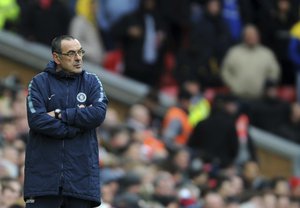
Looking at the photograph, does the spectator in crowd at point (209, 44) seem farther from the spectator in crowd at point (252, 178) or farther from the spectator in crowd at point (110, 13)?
the spectator in crowd at point (252, 178)

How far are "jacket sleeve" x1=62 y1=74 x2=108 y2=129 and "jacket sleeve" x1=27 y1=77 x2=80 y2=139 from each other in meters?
0.05

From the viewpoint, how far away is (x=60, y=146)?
8469 mm

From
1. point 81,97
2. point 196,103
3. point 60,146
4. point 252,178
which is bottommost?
point 60,146

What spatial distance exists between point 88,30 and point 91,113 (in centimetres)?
1022

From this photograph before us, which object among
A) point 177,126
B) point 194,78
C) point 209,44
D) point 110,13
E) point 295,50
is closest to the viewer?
point 177,126

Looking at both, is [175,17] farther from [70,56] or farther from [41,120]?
[41,120]

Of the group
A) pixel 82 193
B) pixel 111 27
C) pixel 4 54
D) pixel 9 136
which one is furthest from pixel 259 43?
pixel 82 193

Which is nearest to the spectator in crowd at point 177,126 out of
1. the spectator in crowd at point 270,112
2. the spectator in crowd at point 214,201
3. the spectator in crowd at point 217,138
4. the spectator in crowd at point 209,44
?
the spectator in crowd at point 217,138

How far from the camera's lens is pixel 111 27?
19.2m

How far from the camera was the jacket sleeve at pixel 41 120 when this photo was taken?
841cm

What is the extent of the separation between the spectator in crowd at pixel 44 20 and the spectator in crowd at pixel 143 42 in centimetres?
100

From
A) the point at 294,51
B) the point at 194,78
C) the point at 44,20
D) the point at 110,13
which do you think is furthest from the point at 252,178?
the point at 110,13

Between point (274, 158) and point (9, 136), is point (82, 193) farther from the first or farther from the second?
point (274, 158)

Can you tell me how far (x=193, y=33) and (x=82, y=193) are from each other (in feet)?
35.6
